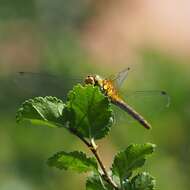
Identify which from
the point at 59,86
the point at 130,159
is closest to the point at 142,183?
the point at 130,159

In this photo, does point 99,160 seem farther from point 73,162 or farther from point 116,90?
point 116,90

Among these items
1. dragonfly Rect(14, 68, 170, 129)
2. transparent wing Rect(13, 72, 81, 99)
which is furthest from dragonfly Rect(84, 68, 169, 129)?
transparent wing Rect(13, 72, 81, 99)

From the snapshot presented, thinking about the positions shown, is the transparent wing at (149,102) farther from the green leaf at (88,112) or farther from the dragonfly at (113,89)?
the green leaf at (88,112)

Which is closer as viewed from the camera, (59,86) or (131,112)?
(131,112)

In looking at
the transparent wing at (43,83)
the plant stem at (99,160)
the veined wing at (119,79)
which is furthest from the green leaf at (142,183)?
the transparent wing at (43,83)

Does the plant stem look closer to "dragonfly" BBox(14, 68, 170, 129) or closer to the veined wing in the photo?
"dragonfly" BBox(14, 68, 170, 129)

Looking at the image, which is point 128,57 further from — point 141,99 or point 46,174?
point 141,99
